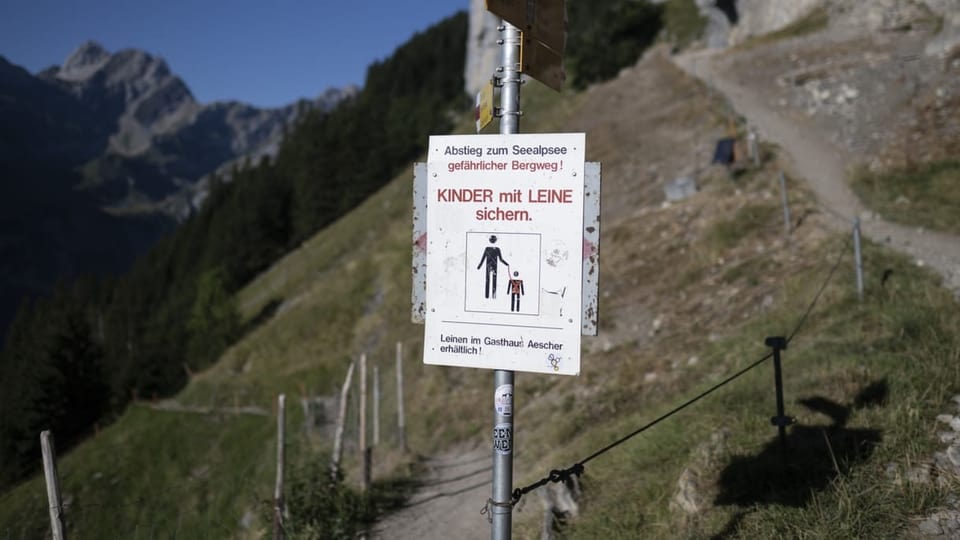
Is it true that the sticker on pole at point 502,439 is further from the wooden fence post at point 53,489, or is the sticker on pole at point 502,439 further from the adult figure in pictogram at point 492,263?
the wooden fence post at point 53,489

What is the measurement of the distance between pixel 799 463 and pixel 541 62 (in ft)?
12.0

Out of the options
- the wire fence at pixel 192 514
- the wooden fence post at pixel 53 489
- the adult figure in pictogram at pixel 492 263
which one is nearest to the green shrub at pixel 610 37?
the wire fence at pixel 192 514

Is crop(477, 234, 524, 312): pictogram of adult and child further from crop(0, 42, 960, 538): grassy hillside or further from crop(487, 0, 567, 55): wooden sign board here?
crop(0, 42, 960, 538): grassy hillside

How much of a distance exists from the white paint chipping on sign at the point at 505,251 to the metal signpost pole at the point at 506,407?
0.38 feet

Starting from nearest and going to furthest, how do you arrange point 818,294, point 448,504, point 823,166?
point 448,504
point 818,294
point 823,166

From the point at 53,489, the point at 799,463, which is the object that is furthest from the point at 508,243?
the point at 53,489

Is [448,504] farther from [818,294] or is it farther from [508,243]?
[508,243]

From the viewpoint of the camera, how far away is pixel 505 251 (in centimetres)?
336

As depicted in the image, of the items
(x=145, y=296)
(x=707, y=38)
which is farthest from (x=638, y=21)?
(x=145, y=296)

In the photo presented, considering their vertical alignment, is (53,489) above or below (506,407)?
below

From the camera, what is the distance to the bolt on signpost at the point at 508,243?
3.23m

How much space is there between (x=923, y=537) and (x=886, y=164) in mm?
13782

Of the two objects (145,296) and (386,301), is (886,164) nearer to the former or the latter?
(386,301)

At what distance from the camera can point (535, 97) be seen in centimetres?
4306
